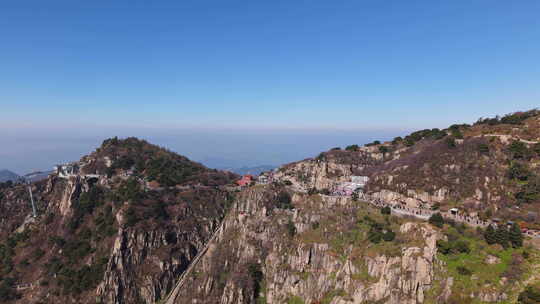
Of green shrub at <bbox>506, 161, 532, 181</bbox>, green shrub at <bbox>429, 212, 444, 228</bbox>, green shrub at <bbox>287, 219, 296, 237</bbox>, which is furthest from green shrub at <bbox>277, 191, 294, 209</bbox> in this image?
green shrub at <bbox>506, 161, 532, 181</bbox>

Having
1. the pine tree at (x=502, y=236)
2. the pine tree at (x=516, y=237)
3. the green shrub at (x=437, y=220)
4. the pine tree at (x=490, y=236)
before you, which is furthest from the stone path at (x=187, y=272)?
the pine tree at (x=516, y=237)

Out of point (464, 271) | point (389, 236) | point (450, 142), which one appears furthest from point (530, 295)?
point (450, 142)

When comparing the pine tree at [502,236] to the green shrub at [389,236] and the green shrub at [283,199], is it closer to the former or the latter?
the green shrub at [389,236]

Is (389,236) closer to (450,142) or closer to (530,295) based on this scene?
(530,295)

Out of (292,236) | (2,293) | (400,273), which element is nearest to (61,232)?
(2,293)

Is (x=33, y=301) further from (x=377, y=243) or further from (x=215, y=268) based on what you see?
(x=377, y=243)

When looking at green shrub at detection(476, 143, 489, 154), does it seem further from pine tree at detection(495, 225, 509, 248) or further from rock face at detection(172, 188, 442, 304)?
rock face at detection(172, 188, 442, 304)
